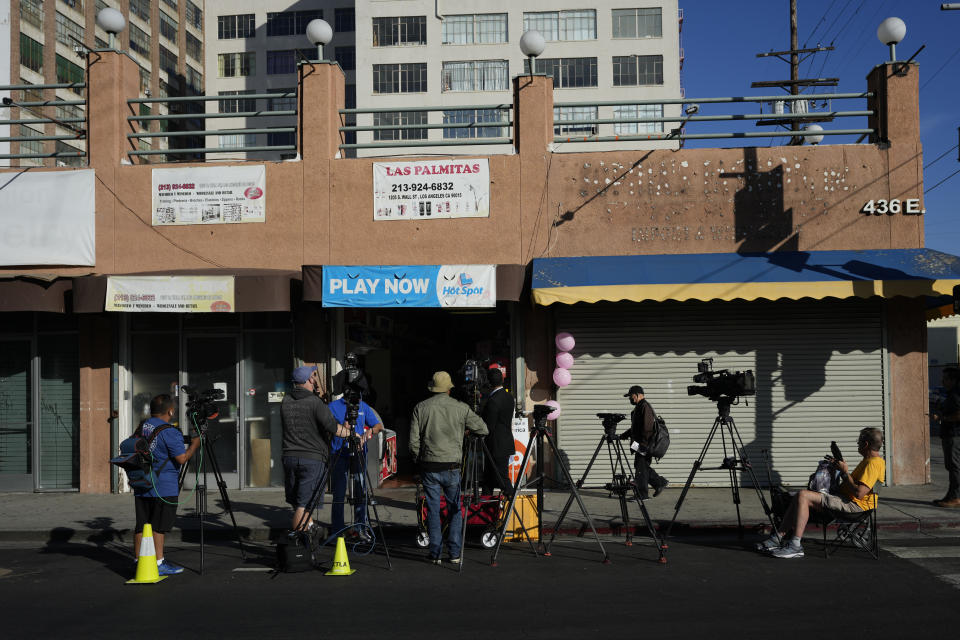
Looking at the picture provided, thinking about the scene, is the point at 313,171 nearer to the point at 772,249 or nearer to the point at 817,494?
the point at 772,249

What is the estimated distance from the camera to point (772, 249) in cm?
1220

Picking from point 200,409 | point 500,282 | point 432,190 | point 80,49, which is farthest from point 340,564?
point 80,49

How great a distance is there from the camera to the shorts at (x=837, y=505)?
789 cm

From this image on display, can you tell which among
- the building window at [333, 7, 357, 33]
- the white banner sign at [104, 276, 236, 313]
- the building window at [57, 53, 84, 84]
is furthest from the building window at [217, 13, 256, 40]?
the white banner sign at [104, 276, 236, 313]

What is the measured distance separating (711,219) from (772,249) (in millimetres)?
1040

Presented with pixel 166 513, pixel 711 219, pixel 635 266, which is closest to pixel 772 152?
pixel 711 219

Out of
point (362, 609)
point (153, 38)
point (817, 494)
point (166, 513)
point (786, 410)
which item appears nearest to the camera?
point (362, 609)

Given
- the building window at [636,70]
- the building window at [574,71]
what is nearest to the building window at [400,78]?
the building window at [574,71]

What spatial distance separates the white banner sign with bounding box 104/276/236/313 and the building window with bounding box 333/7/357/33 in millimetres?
56294

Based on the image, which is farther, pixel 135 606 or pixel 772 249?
pixel 772 249

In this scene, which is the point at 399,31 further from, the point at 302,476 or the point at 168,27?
the point at 302,476

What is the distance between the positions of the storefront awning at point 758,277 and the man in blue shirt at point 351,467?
336 cm

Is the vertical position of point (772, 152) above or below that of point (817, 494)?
above

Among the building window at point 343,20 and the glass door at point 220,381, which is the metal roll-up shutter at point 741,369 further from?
the building window at point 343,20
